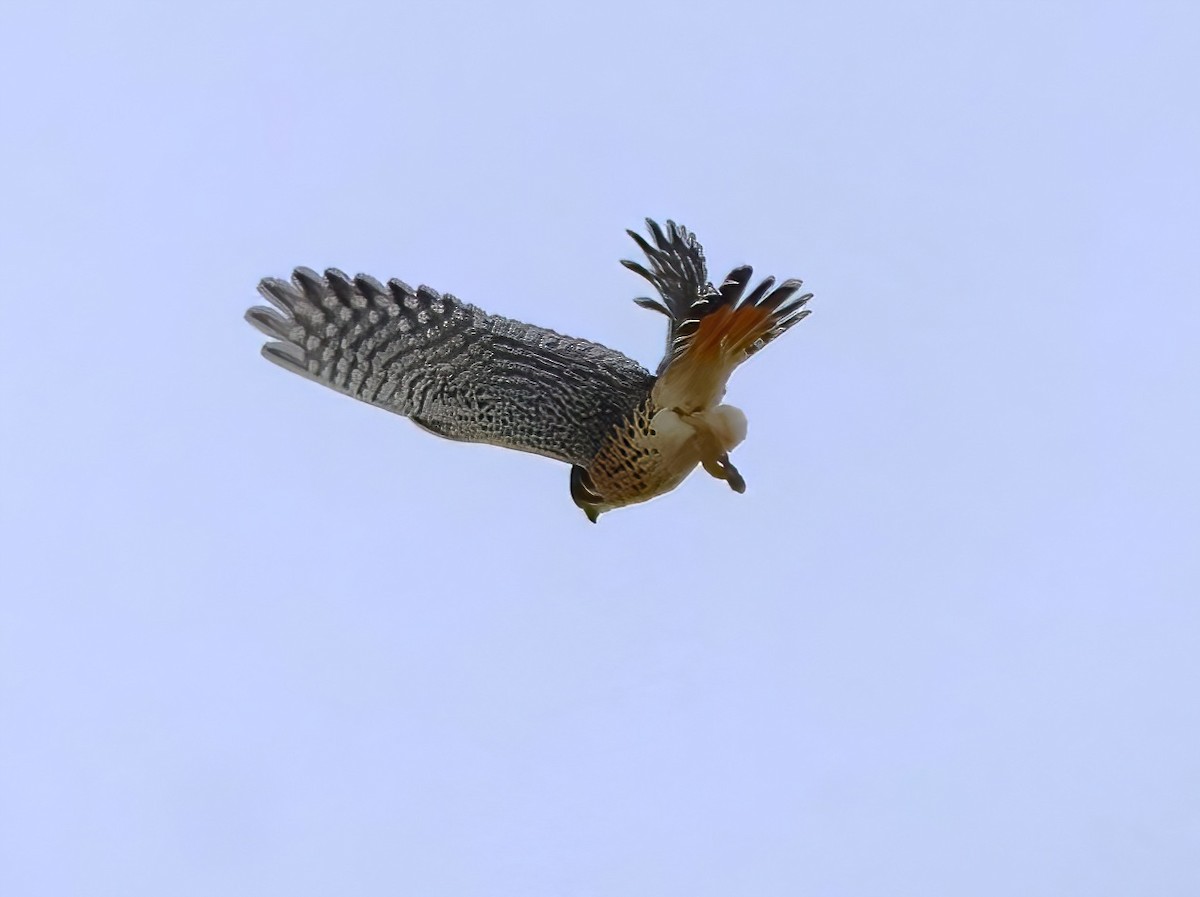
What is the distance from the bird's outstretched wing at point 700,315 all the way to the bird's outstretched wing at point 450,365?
1.75ft

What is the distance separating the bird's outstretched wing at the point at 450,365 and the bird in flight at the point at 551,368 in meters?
0.01

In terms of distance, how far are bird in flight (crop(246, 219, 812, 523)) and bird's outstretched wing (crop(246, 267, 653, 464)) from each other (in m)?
0.01

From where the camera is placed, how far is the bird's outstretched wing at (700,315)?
43.5 ft

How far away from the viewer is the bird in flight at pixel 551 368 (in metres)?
13.7

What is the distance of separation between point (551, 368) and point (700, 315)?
152 centimetres

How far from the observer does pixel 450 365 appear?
14188 mm

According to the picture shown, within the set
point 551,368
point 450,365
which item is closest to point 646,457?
point 551,368

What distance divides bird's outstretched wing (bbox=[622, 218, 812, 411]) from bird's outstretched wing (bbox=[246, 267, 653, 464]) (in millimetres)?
533

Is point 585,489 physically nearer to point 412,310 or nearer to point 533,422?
point 533,422

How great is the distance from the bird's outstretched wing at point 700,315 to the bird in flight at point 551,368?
11mm

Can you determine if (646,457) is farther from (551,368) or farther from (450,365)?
(450,365)

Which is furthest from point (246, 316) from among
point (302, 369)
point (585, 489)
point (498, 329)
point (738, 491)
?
point (738, 491)

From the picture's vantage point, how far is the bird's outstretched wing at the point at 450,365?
13.8 meters

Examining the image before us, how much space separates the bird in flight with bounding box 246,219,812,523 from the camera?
13.7m
